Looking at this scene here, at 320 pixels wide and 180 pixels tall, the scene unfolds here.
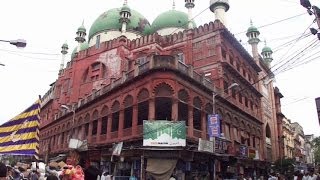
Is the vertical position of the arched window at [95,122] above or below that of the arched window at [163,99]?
below

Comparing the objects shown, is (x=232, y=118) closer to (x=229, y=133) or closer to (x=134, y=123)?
(x=229, y=133)

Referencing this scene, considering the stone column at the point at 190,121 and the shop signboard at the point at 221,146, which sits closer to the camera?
the stone column at the point at 190,121

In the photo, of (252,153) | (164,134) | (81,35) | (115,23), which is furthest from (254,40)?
(164,134)

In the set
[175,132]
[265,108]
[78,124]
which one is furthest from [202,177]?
[265,108]

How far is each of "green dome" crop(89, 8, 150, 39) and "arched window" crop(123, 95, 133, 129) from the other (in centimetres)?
1591

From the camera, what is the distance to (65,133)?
Answer: 39.2 metres

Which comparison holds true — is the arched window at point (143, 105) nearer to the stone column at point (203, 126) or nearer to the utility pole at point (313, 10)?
the stone column at point (203, 126)

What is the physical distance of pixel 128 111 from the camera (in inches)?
1115

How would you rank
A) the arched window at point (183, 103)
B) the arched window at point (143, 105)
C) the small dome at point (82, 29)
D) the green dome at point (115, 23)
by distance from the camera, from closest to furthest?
the arched window at point (183, 103), the arched window at point (143, 105), the green dome at point (115, 23), the small dome at point (82, 29)

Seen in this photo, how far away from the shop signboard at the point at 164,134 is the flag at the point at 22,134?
11902mm

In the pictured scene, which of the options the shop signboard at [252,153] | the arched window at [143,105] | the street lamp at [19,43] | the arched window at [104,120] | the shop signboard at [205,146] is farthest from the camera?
the shop signboard at [252,153]

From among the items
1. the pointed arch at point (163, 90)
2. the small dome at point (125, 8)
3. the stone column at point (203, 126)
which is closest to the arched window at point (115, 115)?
the pointed arch at point (163, 90)

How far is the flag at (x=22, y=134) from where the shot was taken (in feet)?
38.2

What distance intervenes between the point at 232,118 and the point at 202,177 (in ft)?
26.4
